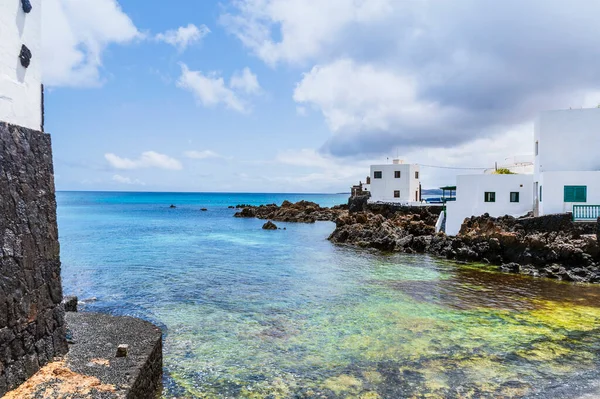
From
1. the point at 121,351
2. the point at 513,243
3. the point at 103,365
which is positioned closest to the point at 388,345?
the point at 121,351

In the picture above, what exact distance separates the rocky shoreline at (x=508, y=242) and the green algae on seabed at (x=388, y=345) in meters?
4.55

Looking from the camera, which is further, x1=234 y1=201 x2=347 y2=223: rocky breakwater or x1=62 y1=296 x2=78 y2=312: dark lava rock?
x1=234 y1=201 x2=347 y2=223: rocky breakwater

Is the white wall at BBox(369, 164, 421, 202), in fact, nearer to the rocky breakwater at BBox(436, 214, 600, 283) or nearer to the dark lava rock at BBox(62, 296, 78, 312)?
the rocky breakwater at BBox(436, 214, 600, 283)

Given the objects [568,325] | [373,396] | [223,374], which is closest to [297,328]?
[223,374]

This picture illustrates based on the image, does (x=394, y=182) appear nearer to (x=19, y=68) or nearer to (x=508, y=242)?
(x=508, y=242)

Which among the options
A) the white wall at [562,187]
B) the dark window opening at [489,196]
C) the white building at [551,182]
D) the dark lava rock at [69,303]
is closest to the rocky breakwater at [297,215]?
the white building at [551,182]

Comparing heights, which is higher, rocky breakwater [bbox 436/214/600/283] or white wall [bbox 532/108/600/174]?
white wall [bbox 532/108/600/174]

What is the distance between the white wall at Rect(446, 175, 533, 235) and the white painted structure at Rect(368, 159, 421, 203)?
1038 inches

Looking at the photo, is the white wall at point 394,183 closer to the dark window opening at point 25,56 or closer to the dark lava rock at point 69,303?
the dark lava rock at point 69,303

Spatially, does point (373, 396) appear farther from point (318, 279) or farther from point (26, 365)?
point (318, 279)

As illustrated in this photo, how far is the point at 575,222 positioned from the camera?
25.0m

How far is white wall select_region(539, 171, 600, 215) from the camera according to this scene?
26.0 metres

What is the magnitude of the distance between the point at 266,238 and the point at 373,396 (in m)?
33.9

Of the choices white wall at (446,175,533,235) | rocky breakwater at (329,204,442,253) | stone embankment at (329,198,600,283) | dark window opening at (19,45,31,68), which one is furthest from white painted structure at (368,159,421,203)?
dark window opening at (19,45,31,68)
